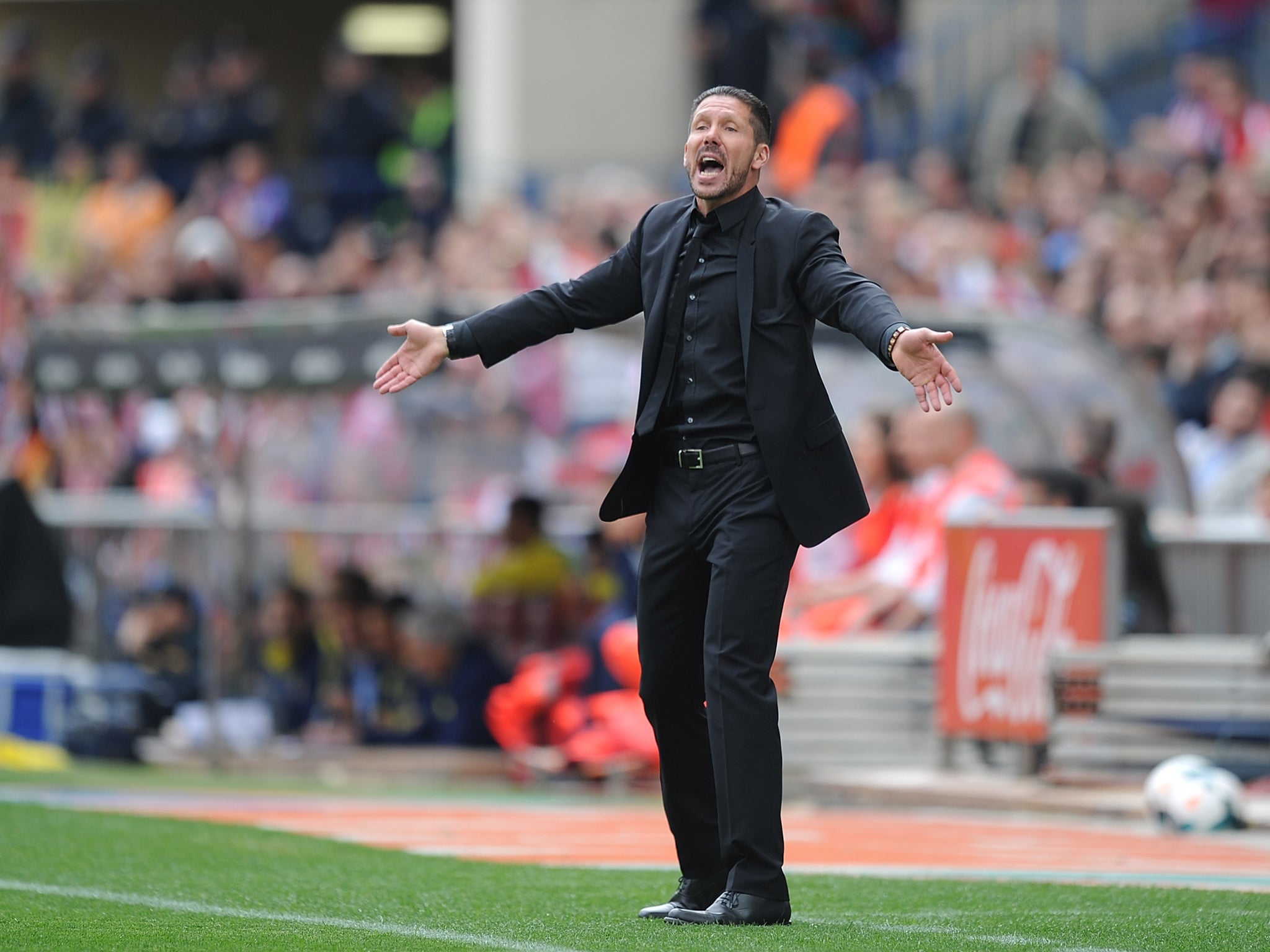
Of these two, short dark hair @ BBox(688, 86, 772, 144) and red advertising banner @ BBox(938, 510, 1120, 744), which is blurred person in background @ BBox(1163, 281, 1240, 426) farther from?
short dark hair @ BBox(688, 86, 772, 144)

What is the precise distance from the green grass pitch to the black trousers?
26 cm

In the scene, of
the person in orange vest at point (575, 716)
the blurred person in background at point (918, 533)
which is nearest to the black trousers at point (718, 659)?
the person in orange vest at point (575, 716)

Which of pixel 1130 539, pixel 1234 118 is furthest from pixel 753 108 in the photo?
pixel 1234 118

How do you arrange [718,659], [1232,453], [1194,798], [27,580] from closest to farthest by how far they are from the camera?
1. [718,659]
2. [1194,798]
3. [1232,453]
4. [27,580]

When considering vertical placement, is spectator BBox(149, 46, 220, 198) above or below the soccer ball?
above

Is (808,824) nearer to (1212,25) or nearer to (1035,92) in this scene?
(1035,92)

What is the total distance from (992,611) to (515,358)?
6.27 meters

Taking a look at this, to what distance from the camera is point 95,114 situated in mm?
25078

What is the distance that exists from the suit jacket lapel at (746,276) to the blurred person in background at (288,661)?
931 cm

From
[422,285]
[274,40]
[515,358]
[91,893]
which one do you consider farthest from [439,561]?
[274,40]

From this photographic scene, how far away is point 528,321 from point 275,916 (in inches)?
69.1

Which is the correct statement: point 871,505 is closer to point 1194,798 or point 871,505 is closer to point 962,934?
point 1194,798

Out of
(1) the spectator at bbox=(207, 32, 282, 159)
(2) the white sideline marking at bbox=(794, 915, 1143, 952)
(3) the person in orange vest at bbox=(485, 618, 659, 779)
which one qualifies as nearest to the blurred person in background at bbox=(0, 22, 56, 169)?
(1) the spectator at bbox=(207, 32, 282, 159)

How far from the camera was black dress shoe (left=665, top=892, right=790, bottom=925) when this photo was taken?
5645 millimetres
